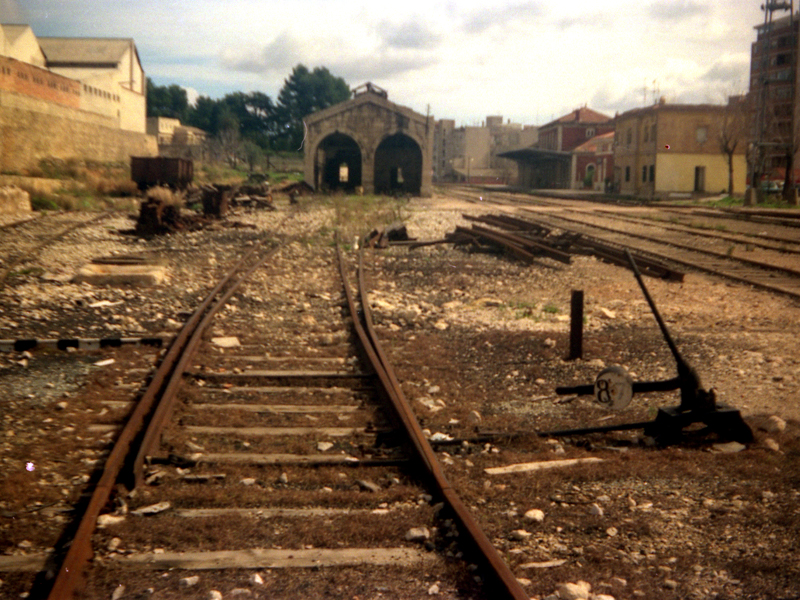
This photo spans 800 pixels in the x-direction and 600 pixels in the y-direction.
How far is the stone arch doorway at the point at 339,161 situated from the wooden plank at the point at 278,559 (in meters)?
43.6

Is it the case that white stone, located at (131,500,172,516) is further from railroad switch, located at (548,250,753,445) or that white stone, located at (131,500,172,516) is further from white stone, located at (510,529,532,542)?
railroad switch, located at (548,250,753,445)

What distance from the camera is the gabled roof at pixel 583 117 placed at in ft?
269

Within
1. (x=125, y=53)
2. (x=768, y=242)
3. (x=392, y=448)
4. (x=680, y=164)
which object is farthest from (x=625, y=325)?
(x=125, y=53)

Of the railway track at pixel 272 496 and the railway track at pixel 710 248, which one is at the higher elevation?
the railway track at pixel 710 248

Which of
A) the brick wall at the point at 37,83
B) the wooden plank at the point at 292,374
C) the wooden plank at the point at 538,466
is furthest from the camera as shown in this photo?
the brick wall at the point at 37,83

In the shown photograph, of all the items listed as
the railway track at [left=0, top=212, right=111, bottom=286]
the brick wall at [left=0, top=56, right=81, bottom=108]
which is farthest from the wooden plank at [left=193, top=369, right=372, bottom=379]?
the brick wall at [left=0, top=56, right=81, bottom=108]

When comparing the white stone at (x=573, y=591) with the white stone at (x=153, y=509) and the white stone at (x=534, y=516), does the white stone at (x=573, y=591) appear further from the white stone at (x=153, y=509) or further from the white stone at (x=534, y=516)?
the white stone at (x=153, y=509)

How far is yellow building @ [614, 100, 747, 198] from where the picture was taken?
5209 centimetres

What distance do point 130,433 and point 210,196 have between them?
19758 millimetres

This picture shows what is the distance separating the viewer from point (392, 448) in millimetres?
4719

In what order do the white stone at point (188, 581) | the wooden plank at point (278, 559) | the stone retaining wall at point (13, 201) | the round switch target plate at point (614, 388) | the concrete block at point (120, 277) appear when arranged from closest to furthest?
1. the white stone at point (188, 581)
2. the wooden plank at point (278, 559)
3. the round switch target plate at point (614, 388)
4. the concrete block at point (120, 277)
5. the stone retaining wall at point (13, 201)

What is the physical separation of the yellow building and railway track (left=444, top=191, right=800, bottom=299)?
28.2 meters

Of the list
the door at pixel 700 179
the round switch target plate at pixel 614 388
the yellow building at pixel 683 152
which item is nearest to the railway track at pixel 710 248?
the round switch target plate at pixel 614 388

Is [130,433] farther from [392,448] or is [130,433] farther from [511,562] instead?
[511,562]
